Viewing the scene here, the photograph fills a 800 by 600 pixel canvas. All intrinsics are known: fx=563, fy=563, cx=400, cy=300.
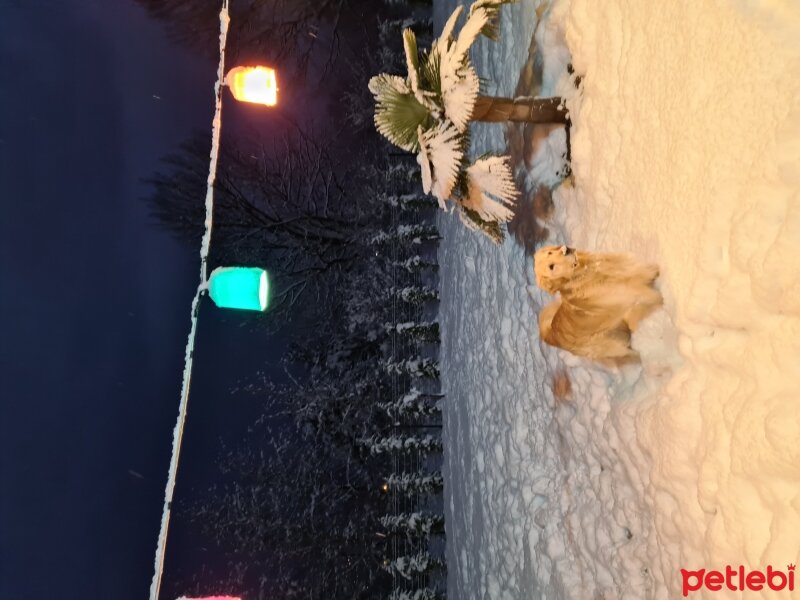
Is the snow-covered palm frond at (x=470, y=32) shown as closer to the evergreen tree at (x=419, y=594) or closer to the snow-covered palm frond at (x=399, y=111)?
the snow-covered palm frond at (x=399, y=111)

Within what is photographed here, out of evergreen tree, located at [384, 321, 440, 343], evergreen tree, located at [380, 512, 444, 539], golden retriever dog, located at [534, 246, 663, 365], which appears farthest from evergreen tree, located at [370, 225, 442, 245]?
golden retriever dog, located at [534, 246, 663, 365]

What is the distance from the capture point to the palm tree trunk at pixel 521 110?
4.66ft

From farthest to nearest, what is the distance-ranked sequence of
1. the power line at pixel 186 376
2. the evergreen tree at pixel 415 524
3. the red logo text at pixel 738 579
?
the evergreen tree at pixel 415 524 → the power line at pixel 186 376 → the red logo text at pixel 738 579

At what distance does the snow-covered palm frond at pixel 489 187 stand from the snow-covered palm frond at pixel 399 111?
17 centimetres

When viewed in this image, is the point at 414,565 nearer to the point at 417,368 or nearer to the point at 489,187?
the point at 417,368

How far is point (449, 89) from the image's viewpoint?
Result: 49.4 inches

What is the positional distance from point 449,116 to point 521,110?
15.4 inches

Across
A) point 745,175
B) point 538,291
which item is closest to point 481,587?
point 538,291

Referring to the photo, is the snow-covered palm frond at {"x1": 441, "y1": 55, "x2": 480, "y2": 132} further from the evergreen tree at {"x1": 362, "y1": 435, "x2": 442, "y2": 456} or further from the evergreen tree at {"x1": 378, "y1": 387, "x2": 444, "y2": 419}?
the evergreen tree at {"x1": 362, "y1": 435, "x2": 442, "y2": 456}

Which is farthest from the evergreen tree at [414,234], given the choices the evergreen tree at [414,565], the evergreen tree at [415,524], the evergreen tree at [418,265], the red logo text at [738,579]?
the red logo text at [738,579]

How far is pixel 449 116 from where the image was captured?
4.16ft

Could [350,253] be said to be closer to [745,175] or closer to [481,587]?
[481,587]

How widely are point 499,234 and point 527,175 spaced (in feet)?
2.22

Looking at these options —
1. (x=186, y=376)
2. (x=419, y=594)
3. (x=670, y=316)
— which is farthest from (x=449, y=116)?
(x=419, y=594)
